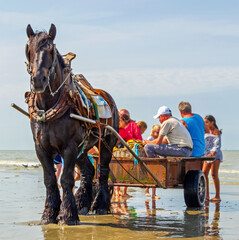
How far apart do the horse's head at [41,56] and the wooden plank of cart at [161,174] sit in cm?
309

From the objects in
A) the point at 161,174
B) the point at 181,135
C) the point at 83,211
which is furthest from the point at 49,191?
the point at 181,135

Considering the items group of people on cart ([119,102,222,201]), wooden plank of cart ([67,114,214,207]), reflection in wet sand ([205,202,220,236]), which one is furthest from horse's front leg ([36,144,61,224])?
group of people on cart ([119,102,222,201])

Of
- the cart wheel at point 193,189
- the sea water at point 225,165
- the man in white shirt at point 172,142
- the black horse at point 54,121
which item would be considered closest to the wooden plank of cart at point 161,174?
the cart wheel at point 193,189

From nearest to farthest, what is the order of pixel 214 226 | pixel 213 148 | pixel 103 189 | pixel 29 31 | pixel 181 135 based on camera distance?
pixel 29 31 < pixel 214 226 < pixel 103 189 < pixel 181 135 < pixel 213 148

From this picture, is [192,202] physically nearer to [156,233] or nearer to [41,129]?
[156,233]

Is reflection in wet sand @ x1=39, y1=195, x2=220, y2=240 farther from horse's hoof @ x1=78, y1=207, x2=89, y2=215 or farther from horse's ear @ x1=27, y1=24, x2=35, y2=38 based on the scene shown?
horse's ear @ x1=27, y1=24, x2=35, y2=38

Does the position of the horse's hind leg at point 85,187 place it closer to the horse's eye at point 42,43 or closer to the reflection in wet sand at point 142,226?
the reflection in wet sand at point 142,226

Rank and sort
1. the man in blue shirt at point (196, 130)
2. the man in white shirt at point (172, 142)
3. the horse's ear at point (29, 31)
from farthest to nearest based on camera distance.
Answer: the man in blue shirt at point (196, 130), the man in white shirt at point (172, 142), the horse's ear at point (29, 31)

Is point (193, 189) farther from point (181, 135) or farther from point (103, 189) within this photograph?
point (103, 189)

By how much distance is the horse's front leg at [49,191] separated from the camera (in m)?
8.38

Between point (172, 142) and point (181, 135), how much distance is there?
243 millimetres

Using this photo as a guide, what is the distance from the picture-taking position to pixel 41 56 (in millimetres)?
7785

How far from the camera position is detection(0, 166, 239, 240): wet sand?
7.69m

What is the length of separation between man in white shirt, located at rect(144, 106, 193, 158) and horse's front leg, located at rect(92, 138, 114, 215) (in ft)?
3.51
